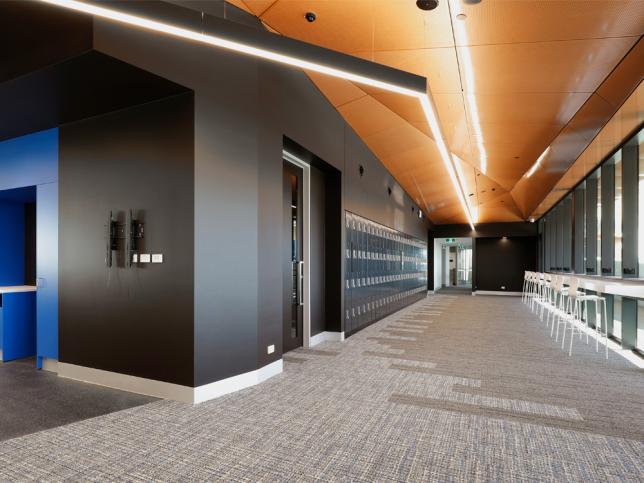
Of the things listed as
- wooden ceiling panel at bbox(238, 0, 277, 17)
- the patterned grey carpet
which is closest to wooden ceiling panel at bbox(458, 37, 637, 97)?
wooden ceiling panel at bbox(238, 0, 277, 17)

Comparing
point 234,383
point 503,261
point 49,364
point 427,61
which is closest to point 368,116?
point 427,61

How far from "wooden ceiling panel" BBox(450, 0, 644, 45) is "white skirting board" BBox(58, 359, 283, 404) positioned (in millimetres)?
3664

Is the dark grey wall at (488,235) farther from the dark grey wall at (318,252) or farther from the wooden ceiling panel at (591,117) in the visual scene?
the dark grey wall at (318,252)

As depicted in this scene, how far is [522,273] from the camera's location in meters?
17.1

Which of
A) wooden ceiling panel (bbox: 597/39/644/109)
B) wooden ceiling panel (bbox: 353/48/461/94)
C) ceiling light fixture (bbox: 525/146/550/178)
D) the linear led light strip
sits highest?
wooden ceiling panel (bbox: 353/48/461/94)

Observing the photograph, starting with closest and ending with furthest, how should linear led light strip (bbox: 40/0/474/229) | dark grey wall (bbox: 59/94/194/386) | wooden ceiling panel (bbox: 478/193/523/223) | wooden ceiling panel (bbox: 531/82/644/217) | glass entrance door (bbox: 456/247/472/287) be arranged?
1. linear led light strip (bbox: 40/0/474/229)
2. dark grey wall (bbox: 59/94/194/386)
3. wooden ceiling panel (bbox: 531/82/644/217)
4. wooden ceiling panel (bbox: 478/193/523/223)
5. glass entrance door (bbox: 456/247/472/287)

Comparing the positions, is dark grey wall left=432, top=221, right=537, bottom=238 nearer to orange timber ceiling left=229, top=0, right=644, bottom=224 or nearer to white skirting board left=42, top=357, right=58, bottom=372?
orange timber ceiling left=229, top=0, right=644, bottom=224

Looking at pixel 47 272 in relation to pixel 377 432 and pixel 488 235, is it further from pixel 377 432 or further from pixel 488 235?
pixel 488 235

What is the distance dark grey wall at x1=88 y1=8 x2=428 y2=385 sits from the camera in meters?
3.27

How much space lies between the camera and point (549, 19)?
3.37 m

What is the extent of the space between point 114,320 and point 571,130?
6.34 meters

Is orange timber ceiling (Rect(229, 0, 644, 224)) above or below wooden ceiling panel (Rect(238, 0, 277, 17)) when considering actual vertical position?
below

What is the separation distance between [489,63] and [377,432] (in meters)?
3.74

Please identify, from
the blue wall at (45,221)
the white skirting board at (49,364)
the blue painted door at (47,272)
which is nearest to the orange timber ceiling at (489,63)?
the blue wall at (45,221)
